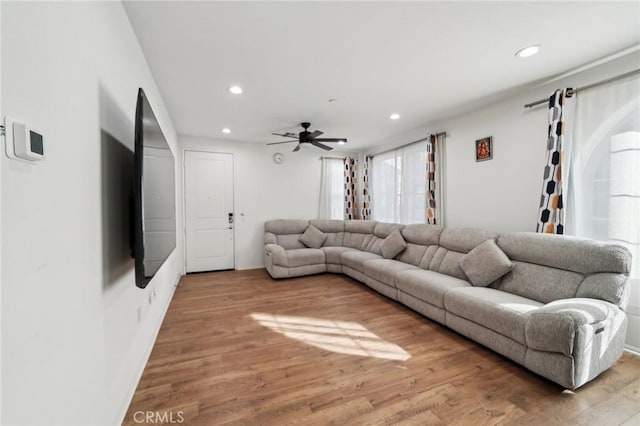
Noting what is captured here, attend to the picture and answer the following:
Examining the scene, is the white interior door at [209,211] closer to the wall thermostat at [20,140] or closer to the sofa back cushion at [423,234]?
the sofa back cushion at [423,234]

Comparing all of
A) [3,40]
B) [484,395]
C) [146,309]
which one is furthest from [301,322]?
[3,40]

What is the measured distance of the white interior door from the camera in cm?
493

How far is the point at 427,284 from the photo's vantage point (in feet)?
9.53

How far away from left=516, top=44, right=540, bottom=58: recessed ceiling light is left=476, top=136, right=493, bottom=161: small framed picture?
129 cm

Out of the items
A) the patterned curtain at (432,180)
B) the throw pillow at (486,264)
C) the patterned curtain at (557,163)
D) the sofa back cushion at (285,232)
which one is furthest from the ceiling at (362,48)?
the sofa back cushion at (285,232)

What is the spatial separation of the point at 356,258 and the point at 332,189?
2.16 m

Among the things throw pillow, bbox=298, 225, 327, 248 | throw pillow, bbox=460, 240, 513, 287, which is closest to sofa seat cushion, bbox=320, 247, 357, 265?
throw pillow, bbox=298, 225, 327, 248

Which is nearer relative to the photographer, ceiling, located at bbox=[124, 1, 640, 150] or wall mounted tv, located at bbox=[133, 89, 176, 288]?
wall mounted tv, located at bbox=[133, 89, 176, 288]

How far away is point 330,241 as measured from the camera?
5547mm

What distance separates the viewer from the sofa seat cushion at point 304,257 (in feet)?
15.2

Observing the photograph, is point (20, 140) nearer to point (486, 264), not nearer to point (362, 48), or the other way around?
point (362, 48)

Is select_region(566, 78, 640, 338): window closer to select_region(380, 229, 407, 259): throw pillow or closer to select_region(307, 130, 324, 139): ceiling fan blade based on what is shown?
select_region(380, 229, 407, 259): throw pillow

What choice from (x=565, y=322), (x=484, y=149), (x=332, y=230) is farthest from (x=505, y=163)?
(x=332, y=230)

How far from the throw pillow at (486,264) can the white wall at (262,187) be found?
361 cm
